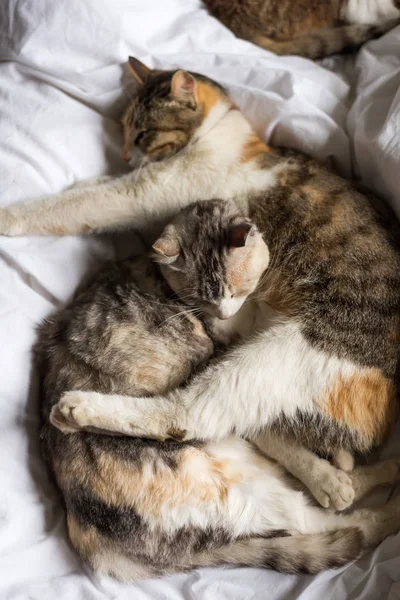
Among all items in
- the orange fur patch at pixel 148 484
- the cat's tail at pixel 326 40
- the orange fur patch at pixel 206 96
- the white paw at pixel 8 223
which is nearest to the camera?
the orange fur patch at pixel 148 484

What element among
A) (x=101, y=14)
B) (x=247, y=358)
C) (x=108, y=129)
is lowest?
(x=247, y=358)

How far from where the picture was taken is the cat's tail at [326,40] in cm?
196

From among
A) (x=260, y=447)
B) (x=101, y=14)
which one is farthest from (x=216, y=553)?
(x=101, y=14)

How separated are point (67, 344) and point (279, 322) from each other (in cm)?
57

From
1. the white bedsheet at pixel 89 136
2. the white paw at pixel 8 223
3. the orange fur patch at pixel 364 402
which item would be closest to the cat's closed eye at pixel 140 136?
the white bedsheet at pixel 89 136

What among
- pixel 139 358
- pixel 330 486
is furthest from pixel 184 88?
pixel 330 486

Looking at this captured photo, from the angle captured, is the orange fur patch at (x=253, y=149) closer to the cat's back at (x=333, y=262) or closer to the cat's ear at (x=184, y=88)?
the cat's back at (x=333, y=262)

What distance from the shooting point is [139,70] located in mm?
1755

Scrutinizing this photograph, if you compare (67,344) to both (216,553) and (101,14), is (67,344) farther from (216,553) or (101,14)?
(101,14)

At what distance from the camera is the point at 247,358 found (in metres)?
1.43

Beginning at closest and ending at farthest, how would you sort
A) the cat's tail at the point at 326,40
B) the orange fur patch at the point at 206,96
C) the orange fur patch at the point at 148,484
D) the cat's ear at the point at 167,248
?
the orange fur patch at the point at 148,484, the cat's ear at the point at 167,248, the orange fur patch at the point at 206,96, the cat's tail at the point at 326,40

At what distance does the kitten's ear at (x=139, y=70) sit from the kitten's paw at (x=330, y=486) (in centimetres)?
127

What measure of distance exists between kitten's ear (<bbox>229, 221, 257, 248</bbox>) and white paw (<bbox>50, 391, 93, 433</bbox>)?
533mm

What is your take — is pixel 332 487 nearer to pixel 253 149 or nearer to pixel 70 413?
pixel 70 413
